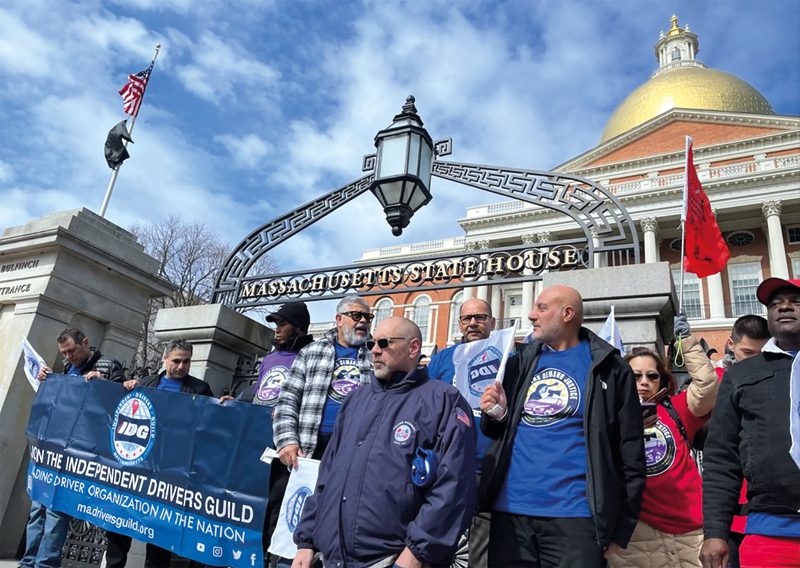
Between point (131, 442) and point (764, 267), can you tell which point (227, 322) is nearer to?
point (131, 442)

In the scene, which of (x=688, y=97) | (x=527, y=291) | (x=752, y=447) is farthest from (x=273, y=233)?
(x=688, y=97)

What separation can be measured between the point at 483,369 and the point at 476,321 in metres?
0.47

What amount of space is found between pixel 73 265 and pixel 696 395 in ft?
22.3

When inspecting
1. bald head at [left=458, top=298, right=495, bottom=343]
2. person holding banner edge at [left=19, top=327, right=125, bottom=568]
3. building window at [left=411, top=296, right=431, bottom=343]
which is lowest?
person holding banner edge at [left=19, top=327, right=125, bottom=568]

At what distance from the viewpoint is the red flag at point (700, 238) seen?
7.21 meters

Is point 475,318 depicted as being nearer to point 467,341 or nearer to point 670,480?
point 467,341

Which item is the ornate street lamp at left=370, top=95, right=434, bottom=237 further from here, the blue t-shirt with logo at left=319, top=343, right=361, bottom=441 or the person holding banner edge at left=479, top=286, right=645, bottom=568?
the person holding banner edge at left=479, top=286, right=645, bottom=568

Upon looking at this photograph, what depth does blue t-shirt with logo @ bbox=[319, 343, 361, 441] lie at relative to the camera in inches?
158

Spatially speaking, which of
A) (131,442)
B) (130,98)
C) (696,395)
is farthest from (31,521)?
(130,98)

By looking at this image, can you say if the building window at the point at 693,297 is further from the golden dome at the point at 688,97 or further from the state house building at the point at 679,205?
the golden dome at the point at 688,97

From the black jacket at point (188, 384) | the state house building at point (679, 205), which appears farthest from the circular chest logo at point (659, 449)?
the state house building at point (679, 205)

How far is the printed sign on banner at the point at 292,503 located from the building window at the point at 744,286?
3816 centimetres

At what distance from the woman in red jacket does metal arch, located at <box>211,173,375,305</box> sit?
4.54 meters

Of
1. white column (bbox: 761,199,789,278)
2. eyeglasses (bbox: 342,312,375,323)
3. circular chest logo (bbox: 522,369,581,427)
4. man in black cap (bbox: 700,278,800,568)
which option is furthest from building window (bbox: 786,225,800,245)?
circular chest logo (bbox: 522,369,581,427)
